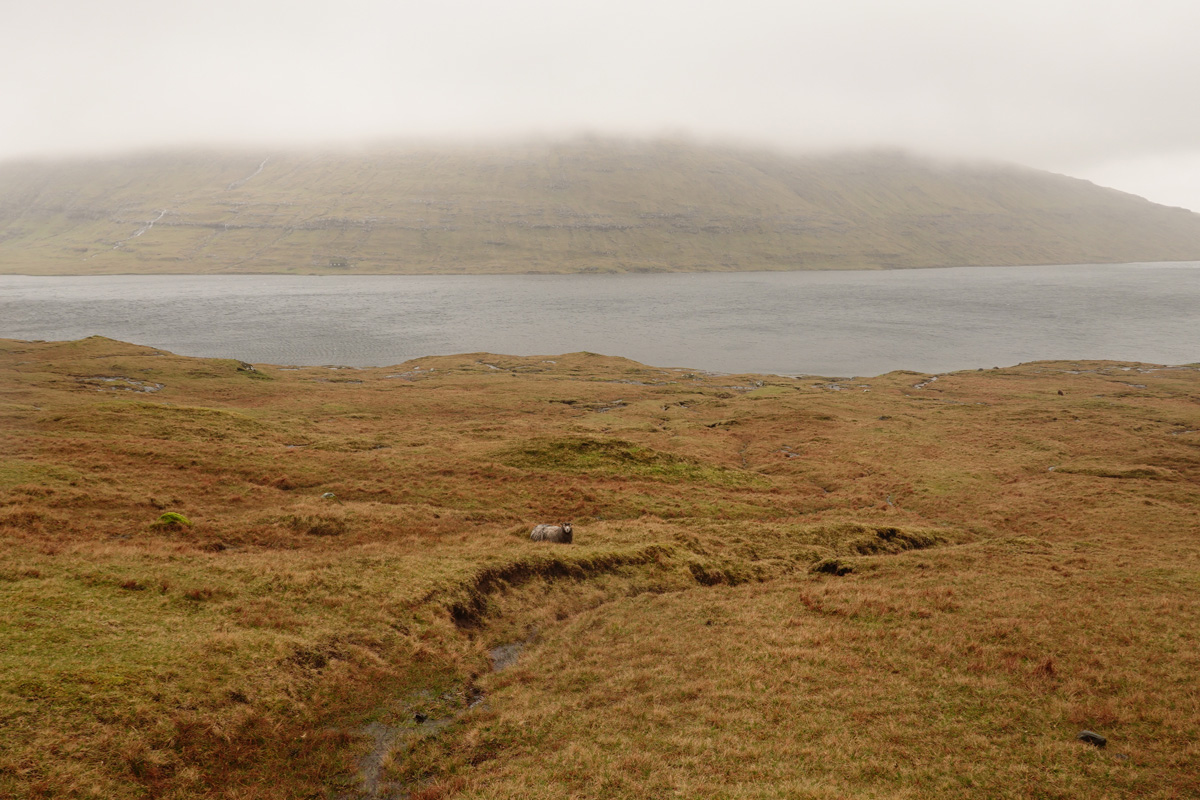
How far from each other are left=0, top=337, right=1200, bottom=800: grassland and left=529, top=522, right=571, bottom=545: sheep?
1.14 metres

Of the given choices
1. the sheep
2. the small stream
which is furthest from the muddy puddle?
the sheep

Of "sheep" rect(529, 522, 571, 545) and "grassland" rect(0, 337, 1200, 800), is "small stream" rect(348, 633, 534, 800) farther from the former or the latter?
"sheep" rect(529, 522, 571, 545)

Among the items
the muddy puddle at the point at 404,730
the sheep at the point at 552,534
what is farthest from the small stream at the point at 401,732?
the sheep at the point at 552,534

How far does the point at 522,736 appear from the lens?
1888 centimetres

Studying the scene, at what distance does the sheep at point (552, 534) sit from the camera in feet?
112

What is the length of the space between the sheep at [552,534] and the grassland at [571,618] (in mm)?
1137

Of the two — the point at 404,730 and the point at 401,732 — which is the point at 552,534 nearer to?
the point at 404,730

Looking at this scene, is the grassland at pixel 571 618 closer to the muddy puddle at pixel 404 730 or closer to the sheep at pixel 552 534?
the muddy puddle at pixel 404 730

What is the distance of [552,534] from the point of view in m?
34.3

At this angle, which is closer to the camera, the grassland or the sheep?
the grassland

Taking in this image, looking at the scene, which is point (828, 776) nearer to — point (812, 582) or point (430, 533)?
point (812, 582)

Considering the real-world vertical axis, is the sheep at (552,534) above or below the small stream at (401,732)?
above

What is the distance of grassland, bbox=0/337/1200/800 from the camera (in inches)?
655

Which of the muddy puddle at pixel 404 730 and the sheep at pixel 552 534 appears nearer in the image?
the muddy puddle at pixel 404 730
